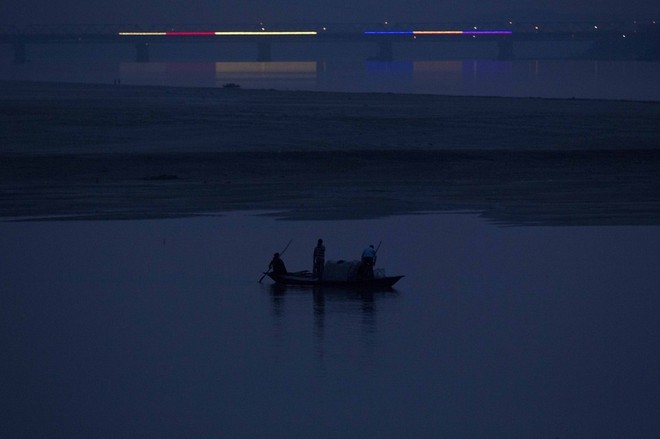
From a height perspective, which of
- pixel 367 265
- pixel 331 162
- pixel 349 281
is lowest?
pixel 349 281

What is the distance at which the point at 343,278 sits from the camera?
29828 millimetres

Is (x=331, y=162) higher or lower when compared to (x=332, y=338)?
higher

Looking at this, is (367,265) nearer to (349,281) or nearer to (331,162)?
(349,281)

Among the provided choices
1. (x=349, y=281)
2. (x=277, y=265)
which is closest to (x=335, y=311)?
(x=349, y=281)

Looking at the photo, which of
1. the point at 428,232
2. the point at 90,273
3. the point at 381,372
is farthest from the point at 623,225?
the point at 381,372

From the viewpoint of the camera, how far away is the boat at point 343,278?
29781 mm

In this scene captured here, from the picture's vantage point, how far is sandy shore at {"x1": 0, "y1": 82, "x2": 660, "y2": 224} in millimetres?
44906

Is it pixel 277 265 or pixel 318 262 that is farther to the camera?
pixel 277 265

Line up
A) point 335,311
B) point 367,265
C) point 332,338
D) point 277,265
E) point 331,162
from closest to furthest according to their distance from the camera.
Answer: point 332,338 < point 335,311 < point 367,265 < point 277,265 < point 331,162

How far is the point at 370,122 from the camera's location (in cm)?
7988

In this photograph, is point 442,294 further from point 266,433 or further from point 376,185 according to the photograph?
point 376,185

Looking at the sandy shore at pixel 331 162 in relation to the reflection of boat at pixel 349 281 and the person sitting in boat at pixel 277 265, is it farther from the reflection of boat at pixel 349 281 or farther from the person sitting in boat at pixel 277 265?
the reflection of boat at pixel 349 281

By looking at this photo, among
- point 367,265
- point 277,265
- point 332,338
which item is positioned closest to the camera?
point 332,338

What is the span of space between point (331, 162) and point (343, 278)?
92.9 feet
